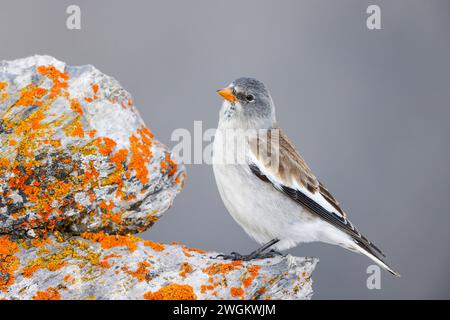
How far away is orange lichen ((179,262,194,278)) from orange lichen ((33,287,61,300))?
0.84 m

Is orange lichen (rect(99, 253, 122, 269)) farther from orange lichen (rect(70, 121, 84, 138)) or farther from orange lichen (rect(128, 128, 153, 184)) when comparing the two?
orange lichen (rect(70, 121, 84, 138))

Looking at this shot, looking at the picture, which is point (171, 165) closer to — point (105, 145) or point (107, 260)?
point (105, 145)

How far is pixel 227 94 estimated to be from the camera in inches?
183

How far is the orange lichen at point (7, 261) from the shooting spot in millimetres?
3760

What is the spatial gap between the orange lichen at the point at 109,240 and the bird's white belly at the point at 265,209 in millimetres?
847

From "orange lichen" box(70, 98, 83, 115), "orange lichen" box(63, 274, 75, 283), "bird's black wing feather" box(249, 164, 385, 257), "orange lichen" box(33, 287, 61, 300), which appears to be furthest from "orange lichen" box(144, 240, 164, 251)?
"orange lichen" box(70, 98, 83, 115)

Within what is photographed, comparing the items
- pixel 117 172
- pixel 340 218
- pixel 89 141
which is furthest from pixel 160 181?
pixel 340 218

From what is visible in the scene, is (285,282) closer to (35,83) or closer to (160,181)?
(160,181)

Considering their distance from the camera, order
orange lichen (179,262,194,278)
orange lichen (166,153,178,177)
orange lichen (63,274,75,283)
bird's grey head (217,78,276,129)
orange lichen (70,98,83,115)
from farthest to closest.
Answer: bird's grey head (217,78,276,129)
orange lichen (166,153,178,177)
orange lichen (70,98,83,115)
orange lichen (179,262,194,278)
orange lichen (63,274,75,283)

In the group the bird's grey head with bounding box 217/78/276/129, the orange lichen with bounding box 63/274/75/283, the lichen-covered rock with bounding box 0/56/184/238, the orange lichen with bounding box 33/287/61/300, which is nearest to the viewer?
the orange lichen with bounding box 33/287/61/300

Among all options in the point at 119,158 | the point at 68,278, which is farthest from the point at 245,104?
the point at 68,278

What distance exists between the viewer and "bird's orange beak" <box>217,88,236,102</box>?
464 cm

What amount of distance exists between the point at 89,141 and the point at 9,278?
3.52ft

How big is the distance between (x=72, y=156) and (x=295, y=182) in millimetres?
1693
